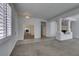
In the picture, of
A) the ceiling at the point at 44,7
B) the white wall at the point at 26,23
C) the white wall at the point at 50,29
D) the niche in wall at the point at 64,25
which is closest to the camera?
the ceiling at the point at 44,7

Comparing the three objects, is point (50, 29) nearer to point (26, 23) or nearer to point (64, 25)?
point (64, 25)

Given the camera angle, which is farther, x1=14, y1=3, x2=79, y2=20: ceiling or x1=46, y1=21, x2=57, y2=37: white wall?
x1=46, y1=21, x2=57, y2=37: white wall

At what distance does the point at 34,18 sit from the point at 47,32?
360 centimetres

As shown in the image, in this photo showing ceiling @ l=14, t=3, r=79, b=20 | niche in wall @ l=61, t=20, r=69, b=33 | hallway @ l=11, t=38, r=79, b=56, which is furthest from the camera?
niche in wall @ l=61, t=20, r=69, b=33

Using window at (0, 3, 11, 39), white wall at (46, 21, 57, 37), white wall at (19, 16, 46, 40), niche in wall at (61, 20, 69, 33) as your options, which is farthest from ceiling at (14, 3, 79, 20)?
white wall at (46, 21, 57, 37)

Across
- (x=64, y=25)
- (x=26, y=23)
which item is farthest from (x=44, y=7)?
(x=64, y=25)

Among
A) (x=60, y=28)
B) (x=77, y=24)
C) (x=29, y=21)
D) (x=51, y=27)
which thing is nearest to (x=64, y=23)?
(x=60, y=28)

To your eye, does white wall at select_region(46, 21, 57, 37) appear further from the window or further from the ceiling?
the window

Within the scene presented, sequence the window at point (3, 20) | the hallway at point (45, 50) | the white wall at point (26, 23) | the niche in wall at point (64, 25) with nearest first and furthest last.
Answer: the window at point (3, 20)
the hallway at point (45, 50)
the white wall at point (26, 23)
the niche in wall at point (64, 25)

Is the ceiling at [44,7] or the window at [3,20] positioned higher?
the ceiling at [44,7]

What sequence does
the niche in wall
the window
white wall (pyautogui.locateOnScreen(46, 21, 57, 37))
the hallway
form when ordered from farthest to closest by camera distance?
white wall (pyautogui.locateOnScreen(46, 21, 57, 37))
the niche in wall
the hallway
the window

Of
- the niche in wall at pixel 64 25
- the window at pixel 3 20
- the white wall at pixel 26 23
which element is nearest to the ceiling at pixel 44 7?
the window at pixel 3 20

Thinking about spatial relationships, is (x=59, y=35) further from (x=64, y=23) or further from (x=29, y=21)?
(x=29, y=21)

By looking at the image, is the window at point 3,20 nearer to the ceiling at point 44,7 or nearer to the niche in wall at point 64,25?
the ceiling at point 44,7
